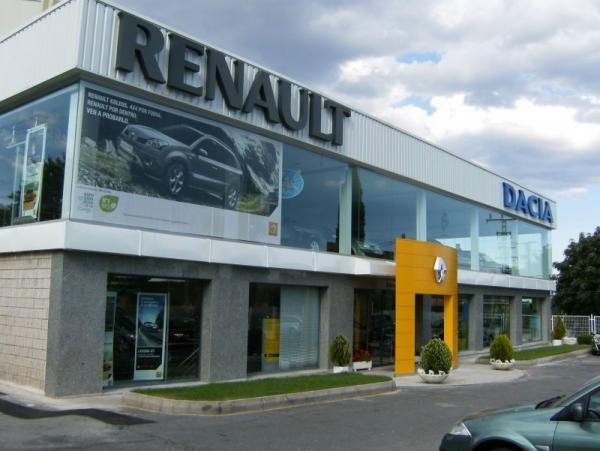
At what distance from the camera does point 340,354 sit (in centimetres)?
1781

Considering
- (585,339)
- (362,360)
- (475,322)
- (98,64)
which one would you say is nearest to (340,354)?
(362,360)

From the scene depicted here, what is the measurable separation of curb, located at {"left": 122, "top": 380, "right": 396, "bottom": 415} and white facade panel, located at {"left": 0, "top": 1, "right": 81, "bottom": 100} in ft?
22.0

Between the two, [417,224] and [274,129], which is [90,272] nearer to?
[274,129]

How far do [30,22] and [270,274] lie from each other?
27.5 feet

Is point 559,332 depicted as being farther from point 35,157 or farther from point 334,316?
point 35,157

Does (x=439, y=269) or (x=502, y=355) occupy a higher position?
(x=439, y=269)

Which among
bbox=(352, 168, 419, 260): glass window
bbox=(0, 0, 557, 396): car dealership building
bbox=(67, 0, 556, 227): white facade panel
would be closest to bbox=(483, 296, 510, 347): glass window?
bbox=(67, 0, 556, 227): white facade panel

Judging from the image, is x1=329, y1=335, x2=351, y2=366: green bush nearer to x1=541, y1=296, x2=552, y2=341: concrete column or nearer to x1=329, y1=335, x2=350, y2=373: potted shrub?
x1=329, y1=335, x2=350, y2=373: potted shrub

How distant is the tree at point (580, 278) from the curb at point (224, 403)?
36895mm

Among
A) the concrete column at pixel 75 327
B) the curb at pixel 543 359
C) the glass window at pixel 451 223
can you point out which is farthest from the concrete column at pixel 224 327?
the curb at pixel 543 359

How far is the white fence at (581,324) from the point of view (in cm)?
3909

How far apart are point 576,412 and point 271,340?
12.0 meters

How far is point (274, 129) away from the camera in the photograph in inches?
672

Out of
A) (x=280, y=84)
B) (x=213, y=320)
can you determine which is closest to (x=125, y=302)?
(x=213, y=320)
